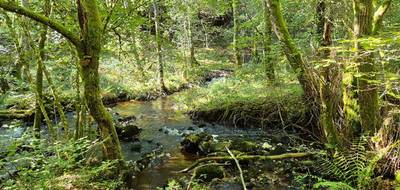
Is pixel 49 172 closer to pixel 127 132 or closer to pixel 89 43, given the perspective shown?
pixel 89 43

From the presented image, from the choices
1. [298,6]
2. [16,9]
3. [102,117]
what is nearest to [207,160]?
[102,117]

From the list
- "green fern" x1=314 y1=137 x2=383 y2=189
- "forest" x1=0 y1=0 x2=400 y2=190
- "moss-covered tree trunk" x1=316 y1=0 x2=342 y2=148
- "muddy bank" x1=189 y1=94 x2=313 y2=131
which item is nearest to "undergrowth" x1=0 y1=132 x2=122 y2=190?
"forest" x1=0 y1=0 x2=400 y2=190

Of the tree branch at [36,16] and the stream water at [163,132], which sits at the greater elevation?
the tree branch at [36,16]

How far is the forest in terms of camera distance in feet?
17.9

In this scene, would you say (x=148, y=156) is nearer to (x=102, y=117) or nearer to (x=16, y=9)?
(x=102, y=117)

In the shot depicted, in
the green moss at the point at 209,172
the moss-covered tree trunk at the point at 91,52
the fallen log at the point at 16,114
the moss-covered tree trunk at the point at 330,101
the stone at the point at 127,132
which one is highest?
the moss-covered tree trunk at the point at 91,52

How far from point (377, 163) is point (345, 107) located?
148 cm

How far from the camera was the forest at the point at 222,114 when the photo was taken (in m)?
5.46

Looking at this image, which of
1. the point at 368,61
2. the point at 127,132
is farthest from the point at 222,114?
the point at 368,61

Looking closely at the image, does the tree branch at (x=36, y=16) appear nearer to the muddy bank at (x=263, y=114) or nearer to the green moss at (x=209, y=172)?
the green moss at (x=209, y=172)

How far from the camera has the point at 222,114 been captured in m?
12.1

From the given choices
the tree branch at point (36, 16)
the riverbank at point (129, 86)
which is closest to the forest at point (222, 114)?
the tree branch at point (36, 16)

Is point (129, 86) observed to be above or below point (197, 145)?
above

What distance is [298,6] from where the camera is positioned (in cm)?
1257
